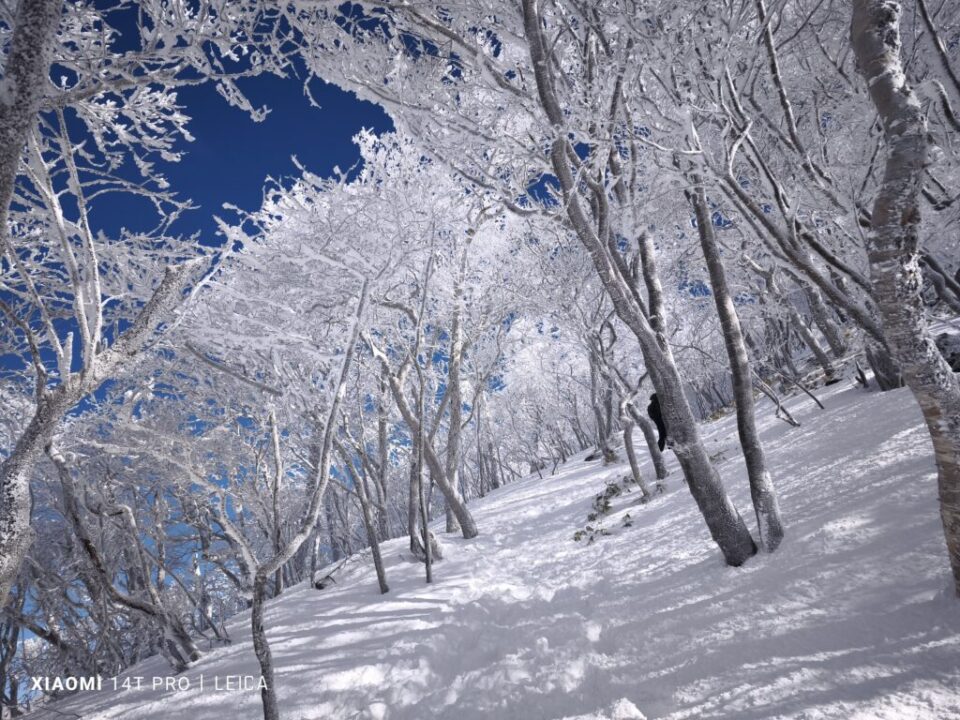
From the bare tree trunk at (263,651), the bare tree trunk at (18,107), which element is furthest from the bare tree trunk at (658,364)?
the bare tree trunk at (263,651)

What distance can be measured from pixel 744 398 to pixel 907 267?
2010 millimetres

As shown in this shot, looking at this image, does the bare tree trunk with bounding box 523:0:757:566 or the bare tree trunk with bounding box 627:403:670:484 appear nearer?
the bare tree trunk with bounding box 523:0:757:566

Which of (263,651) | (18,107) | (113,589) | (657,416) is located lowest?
(263,651)

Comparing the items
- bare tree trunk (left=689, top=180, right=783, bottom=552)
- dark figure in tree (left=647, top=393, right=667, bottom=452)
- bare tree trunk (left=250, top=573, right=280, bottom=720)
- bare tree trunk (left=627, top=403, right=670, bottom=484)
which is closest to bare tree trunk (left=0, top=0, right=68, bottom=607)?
bare tree trunk (left=250, top=573, right=280, bottom=720)

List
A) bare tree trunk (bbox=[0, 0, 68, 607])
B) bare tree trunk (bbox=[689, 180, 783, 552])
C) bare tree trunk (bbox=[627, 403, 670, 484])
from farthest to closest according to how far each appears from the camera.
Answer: bare tree trunk (bbox=[627, 403, 670, 484]) < bare tree trunk (bbox=[689, 180, 783, 552]) < bare tree trunk (bbox=[0, 0, 68, 607])

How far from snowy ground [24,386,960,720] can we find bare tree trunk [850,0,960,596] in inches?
22.2

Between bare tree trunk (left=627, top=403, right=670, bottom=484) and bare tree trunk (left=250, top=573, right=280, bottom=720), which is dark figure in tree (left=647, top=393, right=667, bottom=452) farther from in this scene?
bare tree trunk (left=250, top=573, right=280, bottom=720)

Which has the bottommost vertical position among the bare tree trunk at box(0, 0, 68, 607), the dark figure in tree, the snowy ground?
the snowy ground

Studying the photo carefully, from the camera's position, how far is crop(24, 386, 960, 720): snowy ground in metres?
2.13

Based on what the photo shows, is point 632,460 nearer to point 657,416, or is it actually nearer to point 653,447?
point 653,447

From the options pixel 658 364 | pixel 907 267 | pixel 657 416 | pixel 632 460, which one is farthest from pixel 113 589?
pixel 632 460

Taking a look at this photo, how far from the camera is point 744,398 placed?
12.4 feet

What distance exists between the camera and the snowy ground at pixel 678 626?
213cm

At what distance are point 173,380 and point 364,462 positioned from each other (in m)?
3.48
